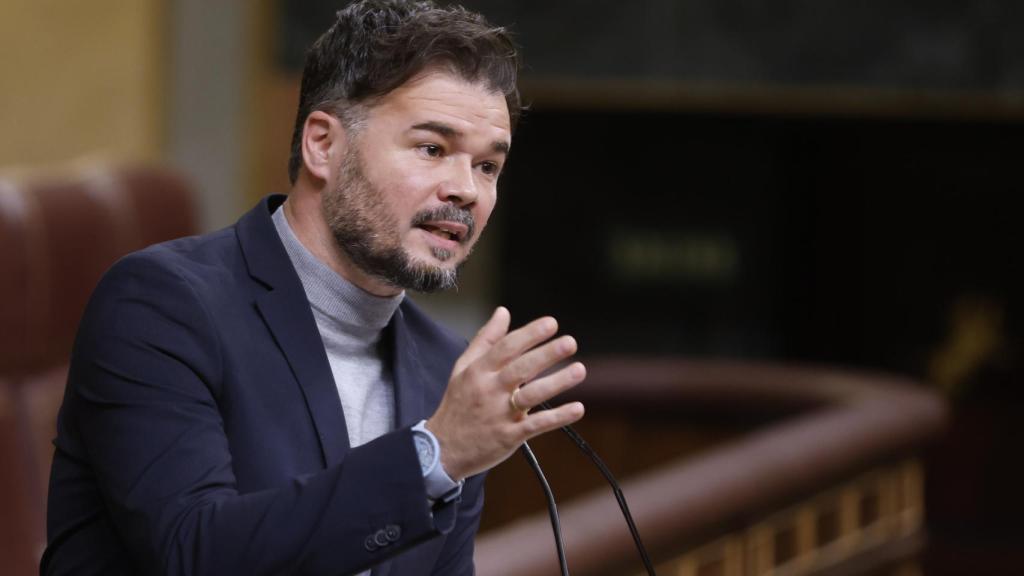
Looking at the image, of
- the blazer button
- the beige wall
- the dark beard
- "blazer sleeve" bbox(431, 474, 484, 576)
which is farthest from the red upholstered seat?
the blazer button

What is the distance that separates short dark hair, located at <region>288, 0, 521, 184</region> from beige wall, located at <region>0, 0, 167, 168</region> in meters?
3.25

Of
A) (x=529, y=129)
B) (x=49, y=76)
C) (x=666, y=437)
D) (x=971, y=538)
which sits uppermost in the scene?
(x=49, y=76)

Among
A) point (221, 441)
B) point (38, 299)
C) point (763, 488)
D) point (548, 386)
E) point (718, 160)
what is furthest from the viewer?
point (718, 160)

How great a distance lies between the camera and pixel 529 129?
555cm

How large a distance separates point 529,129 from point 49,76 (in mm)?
1735

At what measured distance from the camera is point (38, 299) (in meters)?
Result: 2.90

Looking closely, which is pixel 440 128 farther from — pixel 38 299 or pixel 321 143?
pixel 38 299

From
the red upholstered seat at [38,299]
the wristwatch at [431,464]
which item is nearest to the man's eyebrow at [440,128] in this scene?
the wristwatch at [431,464]

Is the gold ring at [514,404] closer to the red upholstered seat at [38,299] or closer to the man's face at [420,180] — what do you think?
the man's face at [420,180]

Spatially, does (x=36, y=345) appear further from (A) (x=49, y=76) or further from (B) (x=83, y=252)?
(A) (x=49, y=76)

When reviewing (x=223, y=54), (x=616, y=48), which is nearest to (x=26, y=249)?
(x=223, y=54)

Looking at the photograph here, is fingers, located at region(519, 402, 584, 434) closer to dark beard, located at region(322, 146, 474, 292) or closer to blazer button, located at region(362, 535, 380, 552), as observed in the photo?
blazer button, located at region(362, 535, 380, 552)

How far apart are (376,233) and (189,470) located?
26 cm

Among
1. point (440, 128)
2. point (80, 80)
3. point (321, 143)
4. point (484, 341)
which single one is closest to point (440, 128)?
point (440, 128)
